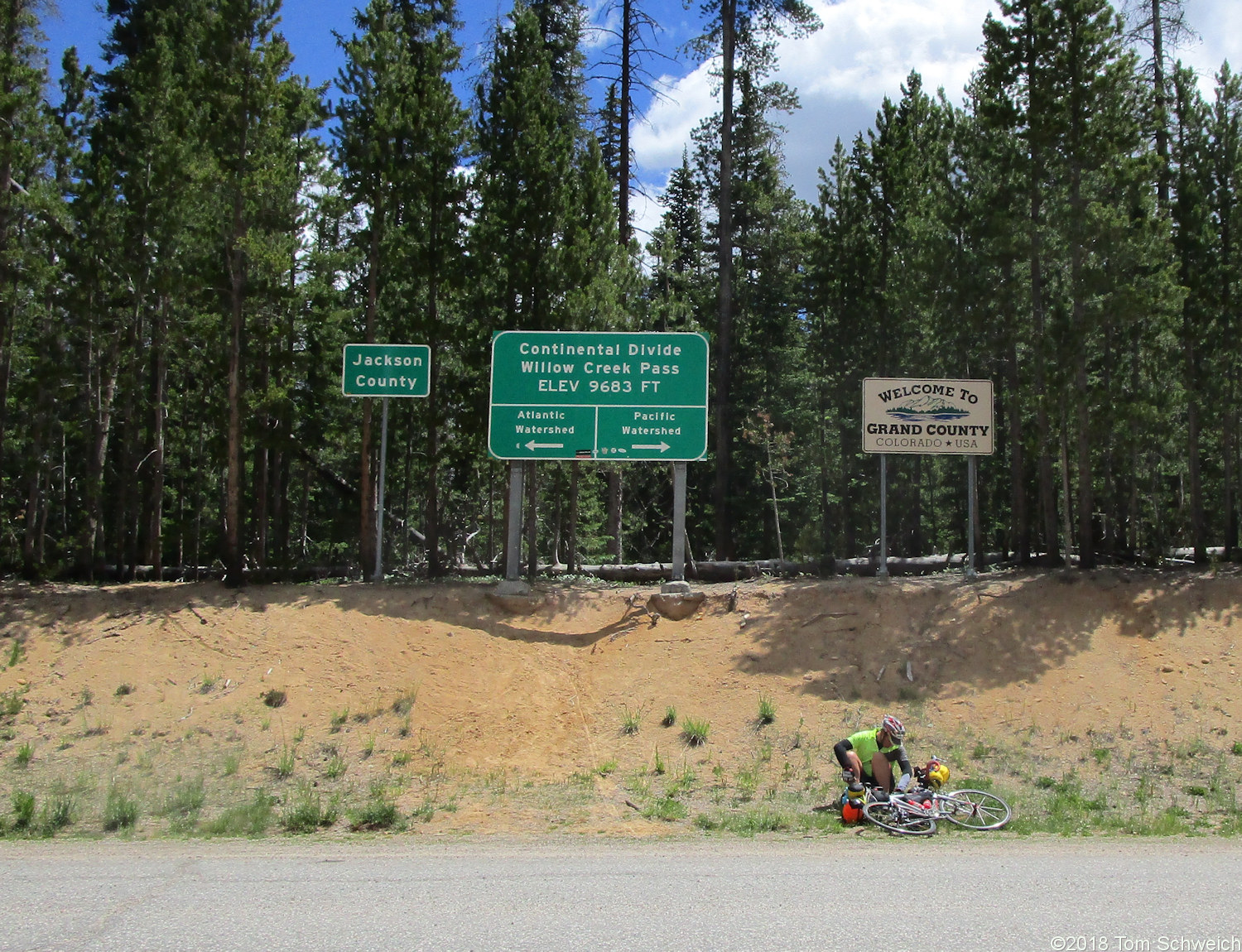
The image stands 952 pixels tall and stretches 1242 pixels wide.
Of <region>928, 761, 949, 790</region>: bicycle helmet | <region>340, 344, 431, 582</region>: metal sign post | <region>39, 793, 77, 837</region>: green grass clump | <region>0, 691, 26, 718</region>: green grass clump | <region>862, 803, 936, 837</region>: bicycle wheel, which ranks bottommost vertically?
<region>39, 793, 77, 837</region>: green grass clump

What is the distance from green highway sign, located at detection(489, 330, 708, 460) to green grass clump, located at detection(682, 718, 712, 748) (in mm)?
5506

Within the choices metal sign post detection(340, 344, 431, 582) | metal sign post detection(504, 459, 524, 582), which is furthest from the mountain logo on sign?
metal sign post detection(340, 344, 431, 582)

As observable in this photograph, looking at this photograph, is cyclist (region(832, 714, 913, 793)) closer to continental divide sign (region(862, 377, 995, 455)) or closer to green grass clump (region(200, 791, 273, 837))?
green grass clump (region(200, 791, 273, 837))

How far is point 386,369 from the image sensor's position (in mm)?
19094

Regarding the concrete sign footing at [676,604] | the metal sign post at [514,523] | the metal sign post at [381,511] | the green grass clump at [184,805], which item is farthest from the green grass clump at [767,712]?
the metal sign post at [381,511]

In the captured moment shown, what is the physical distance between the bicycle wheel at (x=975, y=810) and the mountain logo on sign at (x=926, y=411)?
32.0 ft

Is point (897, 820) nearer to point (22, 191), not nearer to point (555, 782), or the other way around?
point (555, 782)

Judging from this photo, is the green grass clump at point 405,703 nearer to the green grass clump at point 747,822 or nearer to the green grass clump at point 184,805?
the green grass clump at point 184,805

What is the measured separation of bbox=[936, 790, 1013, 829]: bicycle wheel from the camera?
10352mm

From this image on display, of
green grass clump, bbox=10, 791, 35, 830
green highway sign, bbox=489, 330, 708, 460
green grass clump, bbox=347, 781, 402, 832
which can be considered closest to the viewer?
green grass clump, bbox=10, 791, 35, 830

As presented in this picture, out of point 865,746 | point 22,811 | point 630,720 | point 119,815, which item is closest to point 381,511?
point 630,720

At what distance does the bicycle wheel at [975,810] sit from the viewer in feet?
34.0

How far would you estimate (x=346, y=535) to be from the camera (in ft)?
122

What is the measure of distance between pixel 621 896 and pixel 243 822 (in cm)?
527
